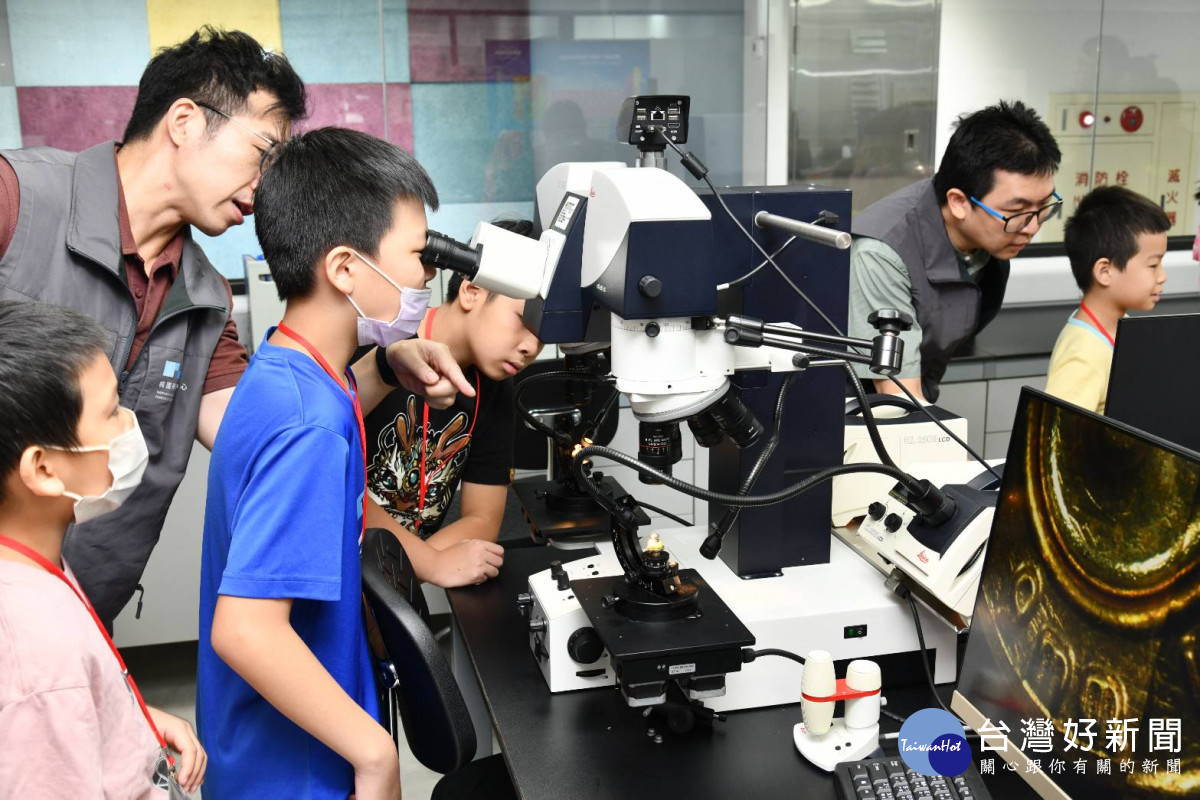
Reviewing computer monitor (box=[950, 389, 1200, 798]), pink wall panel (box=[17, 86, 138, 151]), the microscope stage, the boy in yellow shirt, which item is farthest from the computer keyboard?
pink wall panel (box=[17, 86, 138, 151])

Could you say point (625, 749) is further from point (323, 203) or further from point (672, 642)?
point (323, 203)

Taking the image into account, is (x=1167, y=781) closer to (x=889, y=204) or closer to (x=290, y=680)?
(x=290, y=680)

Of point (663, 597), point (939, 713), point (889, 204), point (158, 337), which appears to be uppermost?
point (889, 204)

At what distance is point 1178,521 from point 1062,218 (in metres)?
3.07

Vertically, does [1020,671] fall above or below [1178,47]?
below

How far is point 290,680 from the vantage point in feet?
3.41

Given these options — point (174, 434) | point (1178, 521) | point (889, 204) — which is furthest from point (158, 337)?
point (889, 204)

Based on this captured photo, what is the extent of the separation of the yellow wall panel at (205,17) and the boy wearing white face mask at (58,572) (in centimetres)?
207

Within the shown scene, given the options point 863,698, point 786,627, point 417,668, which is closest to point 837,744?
point 863,698

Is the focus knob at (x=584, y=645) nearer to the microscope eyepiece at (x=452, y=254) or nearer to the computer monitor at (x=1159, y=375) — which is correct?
the microscope eyepiece at (x=452, y=254)

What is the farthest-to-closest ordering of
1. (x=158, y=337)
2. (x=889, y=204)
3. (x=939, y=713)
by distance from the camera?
1. (x=889, y=204)
2. (x=158, y=337)
3. (x=939, y=713)

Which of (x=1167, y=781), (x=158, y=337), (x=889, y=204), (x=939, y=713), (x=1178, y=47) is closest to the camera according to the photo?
(x=1167, y=781)

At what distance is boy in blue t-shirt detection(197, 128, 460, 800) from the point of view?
1043 mm

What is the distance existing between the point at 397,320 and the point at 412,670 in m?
0.39
